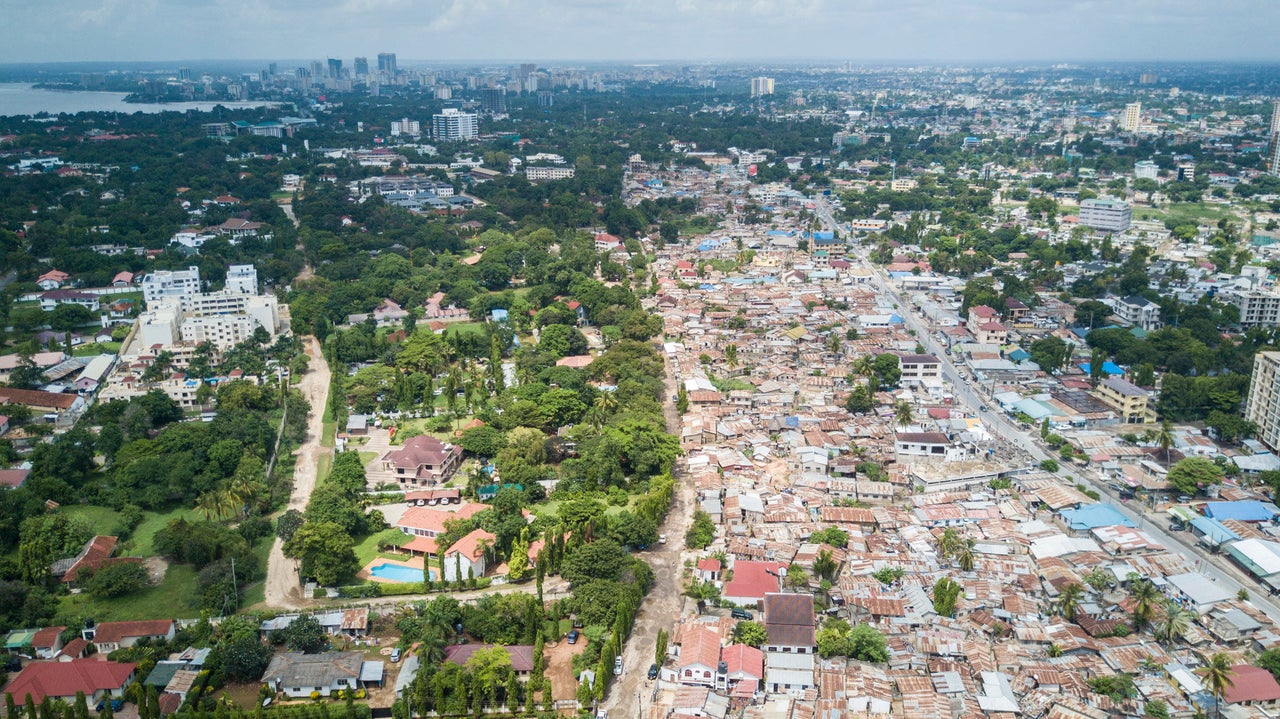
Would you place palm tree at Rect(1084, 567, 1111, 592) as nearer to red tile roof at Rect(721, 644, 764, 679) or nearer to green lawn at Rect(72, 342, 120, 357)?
red tile roof at Rect(721, 644, 764, 679)

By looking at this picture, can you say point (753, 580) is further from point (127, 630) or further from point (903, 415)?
point (127, 630)

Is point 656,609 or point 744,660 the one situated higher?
point 744,660

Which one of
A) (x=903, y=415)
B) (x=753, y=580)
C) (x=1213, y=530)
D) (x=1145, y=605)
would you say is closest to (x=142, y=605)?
(x=753, y=580)

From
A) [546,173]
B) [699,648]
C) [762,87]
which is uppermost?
[762,87]

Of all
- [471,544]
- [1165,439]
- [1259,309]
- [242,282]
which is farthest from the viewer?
[242,282]

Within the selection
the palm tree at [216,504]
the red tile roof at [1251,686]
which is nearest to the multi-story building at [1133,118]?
the red tile roof at [1251,686]

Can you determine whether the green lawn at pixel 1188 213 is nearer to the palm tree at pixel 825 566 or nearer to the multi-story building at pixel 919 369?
the multi-story building at pixel 919 369

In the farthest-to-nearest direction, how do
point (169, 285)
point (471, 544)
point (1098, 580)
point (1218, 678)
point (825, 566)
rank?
point (169, 285) → point (471, 544) → point (825, 566) → point (1098, 580) → point (1218, 678)
